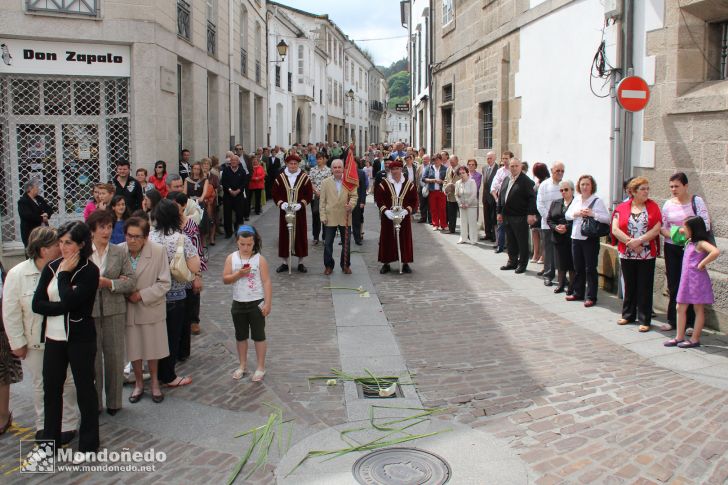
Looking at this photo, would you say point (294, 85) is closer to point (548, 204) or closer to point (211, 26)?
point (211, 26)

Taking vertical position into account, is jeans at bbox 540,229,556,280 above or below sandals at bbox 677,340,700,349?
above

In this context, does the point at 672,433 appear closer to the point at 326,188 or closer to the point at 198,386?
the point at 198,386

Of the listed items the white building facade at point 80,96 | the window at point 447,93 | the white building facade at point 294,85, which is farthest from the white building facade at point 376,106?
the white building facade at point 80,96

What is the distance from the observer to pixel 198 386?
19.6 feet

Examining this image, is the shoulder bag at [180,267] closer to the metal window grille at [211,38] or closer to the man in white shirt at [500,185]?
the man in white shirt at [500,185]

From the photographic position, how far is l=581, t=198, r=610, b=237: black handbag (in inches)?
330

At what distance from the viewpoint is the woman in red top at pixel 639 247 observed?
24.4ft

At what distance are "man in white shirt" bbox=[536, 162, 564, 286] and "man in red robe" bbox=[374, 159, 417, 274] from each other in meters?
1.96

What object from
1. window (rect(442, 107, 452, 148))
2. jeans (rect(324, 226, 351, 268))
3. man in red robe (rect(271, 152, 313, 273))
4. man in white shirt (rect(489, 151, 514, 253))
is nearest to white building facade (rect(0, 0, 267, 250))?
man in red robe (rect(271, 152, 313, 273))

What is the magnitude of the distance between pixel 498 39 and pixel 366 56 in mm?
54586

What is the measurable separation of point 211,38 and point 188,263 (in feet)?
43.9

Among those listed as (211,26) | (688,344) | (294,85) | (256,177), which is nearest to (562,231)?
(688,344)

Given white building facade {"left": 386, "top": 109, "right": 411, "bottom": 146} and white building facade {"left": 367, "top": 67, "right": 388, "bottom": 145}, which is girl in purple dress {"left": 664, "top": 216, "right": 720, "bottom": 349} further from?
white building facade {"left": 386, "top": 109, "right": 411, "bottom": 146}

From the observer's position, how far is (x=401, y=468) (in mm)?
4430
